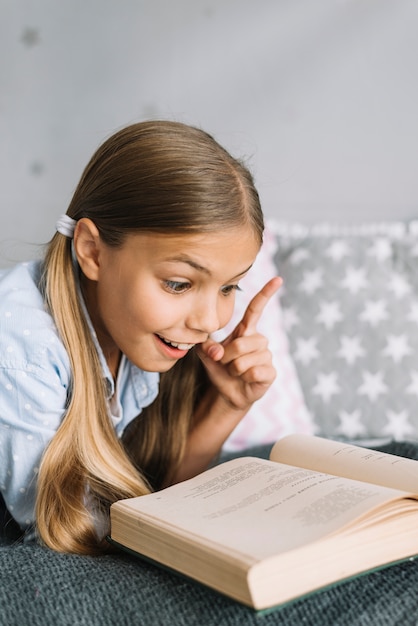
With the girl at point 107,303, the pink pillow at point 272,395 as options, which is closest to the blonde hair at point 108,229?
the girl at point 107,303

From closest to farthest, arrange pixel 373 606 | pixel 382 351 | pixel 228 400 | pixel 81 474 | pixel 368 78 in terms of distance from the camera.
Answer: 1. pixel 373 606
2. pixel 81 474
3. pixel 228 400
4. pixel 382 351
5. pixel 368 78

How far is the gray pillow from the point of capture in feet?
4.26

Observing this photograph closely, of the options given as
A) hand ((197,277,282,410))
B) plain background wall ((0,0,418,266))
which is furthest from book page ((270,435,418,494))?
plain background wall ((0,0,418,266))

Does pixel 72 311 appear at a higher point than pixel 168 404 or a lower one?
higher

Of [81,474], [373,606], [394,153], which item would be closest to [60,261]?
[81,474]

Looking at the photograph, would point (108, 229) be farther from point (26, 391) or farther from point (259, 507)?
point (259, 507)

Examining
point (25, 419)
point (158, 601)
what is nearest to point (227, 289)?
point (25, 419)

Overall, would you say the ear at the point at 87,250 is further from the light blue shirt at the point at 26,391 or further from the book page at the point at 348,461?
the book page at the point at 348,461

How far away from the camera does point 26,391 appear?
2.88ft

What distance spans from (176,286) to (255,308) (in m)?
0.20

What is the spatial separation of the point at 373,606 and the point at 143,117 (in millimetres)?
1254

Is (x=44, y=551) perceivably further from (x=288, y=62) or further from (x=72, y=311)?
(x=288, y=62)

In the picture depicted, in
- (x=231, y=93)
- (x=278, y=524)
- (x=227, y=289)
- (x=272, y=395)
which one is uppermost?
(x=231, y=93)

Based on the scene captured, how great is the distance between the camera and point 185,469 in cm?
110
